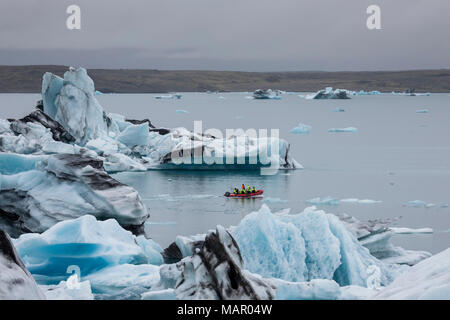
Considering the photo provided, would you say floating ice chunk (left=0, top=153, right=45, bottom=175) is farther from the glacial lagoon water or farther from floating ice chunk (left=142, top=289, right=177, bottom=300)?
floating ice chunk (left=142, top=289, right=177, bottom=300)

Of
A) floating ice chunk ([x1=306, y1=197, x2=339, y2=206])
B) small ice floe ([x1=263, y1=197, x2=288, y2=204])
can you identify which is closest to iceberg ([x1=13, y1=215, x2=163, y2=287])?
floating ice chunk ([x1=306, y1=197, x2=339, y2=206])

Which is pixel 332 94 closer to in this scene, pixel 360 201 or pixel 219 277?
pixel 360 201

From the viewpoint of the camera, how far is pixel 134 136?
26.6m

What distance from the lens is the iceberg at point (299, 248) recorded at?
885 centimetres

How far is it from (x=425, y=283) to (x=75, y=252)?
559cm

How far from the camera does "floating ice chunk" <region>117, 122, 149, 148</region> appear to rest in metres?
26.3

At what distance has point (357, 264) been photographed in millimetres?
9367

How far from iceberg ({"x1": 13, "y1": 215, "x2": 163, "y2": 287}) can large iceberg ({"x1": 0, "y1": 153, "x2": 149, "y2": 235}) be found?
7.81 ft

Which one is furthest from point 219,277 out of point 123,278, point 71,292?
point 123,278

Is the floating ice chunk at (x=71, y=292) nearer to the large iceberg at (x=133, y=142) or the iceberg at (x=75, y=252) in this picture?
the iceberg at (x=75, y=252)
